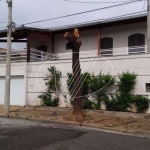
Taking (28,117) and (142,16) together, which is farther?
(142,16)

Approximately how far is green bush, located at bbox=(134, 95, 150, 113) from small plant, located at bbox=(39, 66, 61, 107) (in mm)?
5040

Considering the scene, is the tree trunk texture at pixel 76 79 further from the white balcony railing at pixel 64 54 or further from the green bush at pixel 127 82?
the white balcony railing at pixel 64 54

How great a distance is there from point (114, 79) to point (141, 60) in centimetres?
169

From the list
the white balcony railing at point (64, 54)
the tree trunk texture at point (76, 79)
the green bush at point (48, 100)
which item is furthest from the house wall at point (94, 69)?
the tree trunk texture at point (76, 79)

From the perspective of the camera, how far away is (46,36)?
2039 cm

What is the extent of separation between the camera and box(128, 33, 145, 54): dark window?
17336 mm

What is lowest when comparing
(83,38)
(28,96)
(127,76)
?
(28,96)

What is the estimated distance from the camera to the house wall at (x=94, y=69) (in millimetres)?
13398

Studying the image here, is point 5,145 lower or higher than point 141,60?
lower

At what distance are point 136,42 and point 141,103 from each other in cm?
596

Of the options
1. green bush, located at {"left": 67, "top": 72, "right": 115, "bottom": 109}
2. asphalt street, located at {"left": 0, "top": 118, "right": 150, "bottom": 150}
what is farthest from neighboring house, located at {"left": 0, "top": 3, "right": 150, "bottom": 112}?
asphalt street, located at {"left": 0, "top": 118, "right": 150, "bottom": 150}

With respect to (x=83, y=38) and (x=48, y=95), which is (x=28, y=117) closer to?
(x=48, y=95)

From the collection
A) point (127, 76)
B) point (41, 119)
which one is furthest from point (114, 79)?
point (41, 119)

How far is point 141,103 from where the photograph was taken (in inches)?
514
